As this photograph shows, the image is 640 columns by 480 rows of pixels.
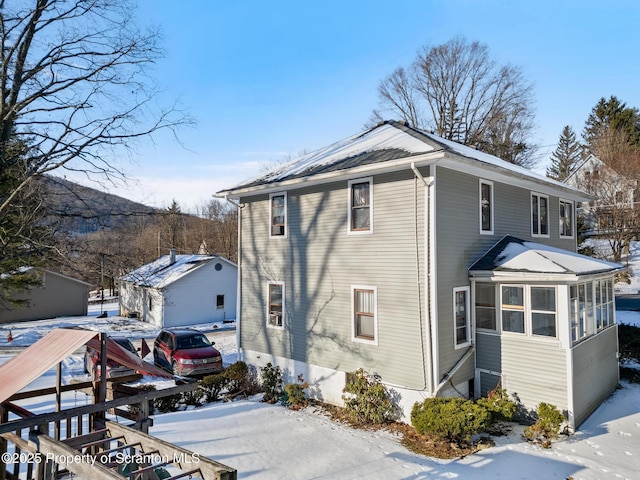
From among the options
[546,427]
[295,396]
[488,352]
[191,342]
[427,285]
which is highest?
[427,285]


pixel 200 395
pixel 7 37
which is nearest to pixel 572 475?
pixel 200 395

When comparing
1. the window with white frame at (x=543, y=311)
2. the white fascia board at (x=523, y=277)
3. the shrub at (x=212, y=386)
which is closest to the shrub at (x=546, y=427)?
the window with white frame at (x=543, y=311)

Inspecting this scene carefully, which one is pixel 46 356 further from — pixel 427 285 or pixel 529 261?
pixel 529 261

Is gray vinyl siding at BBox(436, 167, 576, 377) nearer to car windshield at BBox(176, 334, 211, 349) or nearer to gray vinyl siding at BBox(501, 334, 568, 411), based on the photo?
gray vinyl siding at BBox(501, 334, 568, 411)

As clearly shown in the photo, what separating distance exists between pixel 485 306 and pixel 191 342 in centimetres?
1003

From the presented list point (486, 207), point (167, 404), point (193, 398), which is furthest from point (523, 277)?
point (167, 404)

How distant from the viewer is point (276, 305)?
1292 centimetres

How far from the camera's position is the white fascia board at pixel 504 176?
9.48 metres

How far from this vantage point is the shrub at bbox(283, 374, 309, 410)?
1091 cm

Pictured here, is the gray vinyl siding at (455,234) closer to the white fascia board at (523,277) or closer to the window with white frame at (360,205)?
the white fascia board at (523,277)

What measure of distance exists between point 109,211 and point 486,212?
9.94 metres

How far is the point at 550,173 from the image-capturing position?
48125 mm

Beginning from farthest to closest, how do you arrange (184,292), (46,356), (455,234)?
(184,292), (455,234), (46,356)

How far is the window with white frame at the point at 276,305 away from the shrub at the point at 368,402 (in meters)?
3.49
